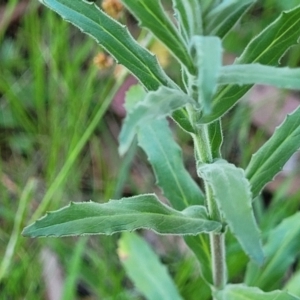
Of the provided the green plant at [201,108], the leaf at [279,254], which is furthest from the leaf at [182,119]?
the leaf at [279,254]

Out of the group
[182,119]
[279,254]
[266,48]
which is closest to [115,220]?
[182,119]

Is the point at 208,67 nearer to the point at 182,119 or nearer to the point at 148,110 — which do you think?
the point at 148,110

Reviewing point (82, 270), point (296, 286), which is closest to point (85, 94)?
point (82, 270)

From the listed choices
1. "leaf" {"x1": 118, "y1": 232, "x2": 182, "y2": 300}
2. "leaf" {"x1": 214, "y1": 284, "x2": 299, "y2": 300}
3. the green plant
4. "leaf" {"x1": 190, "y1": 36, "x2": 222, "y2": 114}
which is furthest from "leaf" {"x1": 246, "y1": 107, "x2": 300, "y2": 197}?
"leaf" {"x1": 118, "y1": 232, "x2": 182, "y2": 300}

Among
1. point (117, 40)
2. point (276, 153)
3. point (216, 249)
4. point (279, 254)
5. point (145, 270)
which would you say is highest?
point (117, 40)

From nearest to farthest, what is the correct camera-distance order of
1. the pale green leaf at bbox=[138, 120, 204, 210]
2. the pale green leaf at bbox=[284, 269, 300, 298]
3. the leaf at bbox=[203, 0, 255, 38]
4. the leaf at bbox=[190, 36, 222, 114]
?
the leaf at bbox=[190, 36, 222, 114] < the leaf at bbox=[203, 0, 255, 38] < the pale green leaf at bbox=[138, 120, 204, 210] < the pale green leaf at bbox=[284, 269, 300, 298]

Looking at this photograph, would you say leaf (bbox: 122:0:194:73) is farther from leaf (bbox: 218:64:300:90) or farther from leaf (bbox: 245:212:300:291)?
leaf (bbox: 245:212:300:291)
